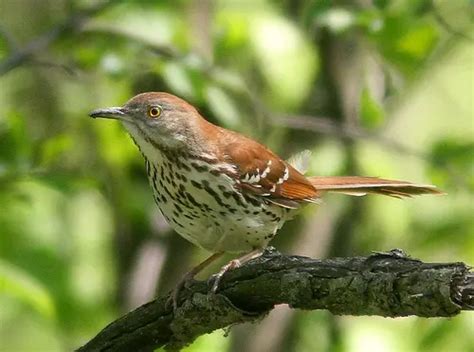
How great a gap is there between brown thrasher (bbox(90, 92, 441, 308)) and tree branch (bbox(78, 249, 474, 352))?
→ 1.28 ft

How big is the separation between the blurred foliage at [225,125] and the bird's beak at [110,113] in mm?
534

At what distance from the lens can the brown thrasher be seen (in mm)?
4234

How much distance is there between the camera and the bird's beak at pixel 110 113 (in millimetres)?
4441

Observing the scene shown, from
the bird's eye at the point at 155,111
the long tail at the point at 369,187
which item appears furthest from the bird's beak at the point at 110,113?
the long tail at the point at 369,187

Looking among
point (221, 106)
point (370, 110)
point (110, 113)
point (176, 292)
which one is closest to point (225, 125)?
point (221, 106)

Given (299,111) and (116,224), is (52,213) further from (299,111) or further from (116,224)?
(299,111)

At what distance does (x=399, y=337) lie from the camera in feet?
19.1

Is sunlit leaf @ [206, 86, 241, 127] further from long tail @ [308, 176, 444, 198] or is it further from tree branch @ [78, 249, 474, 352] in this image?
tree branch @ [78, 249, 474, 352]

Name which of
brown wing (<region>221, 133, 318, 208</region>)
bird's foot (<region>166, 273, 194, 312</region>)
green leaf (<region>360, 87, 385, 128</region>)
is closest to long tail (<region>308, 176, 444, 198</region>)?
brown wing (<region>221, 133, 318, 208</region>)

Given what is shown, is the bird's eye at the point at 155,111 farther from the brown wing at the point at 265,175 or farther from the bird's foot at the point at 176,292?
the bird's foot at the point at 176,292

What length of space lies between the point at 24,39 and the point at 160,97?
9.53ft

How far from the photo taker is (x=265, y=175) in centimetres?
466

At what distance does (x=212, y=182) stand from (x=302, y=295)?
4.64ft

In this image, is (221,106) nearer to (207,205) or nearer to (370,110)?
(370,110)
